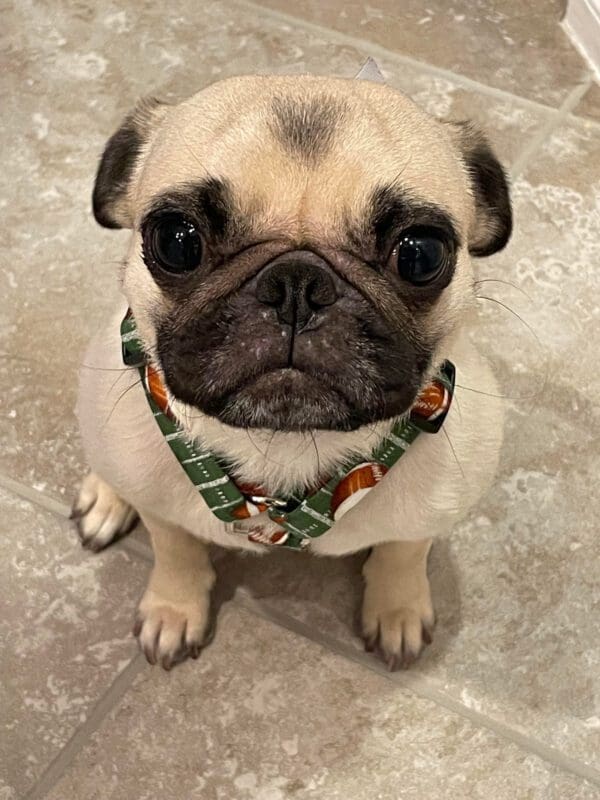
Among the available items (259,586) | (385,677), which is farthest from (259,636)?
(385,677)

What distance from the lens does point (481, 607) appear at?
4.45 ft

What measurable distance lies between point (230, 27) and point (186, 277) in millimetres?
1310

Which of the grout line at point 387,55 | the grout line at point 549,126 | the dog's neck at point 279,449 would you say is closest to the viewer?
the dog's neck at point 279,449

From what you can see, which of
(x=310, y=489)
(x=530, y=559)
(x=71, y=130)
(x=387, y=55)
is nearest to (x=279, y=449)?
(x=310, y=489)

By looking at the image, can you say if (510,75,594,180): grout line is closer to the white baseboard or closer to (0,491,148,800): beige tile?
the white baseboard

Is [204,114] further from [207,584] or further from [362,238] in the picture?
[207,584]

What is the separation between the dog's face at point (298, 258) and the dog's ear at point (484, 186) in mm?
107

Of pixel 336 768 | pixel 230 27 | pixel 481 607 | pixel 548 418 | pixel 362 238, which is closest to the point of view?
pixel 362 238

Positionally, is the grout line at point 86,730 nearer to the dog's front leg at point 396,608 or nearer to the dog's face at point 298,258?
the dog's front leg at point 396,608

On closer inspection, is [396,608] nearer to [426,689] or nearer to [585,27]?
[426,689]

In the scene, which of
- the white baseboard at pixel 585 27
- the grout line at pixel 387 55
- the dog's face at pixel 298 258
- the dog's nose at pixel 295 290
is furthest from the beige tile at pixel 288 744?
the white baseboard at pixel 585 27

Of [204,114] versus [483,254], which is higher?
[204,114]

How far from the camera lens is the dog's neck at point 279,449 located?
0.98 metres

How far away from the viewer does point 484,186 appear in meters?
1.06
